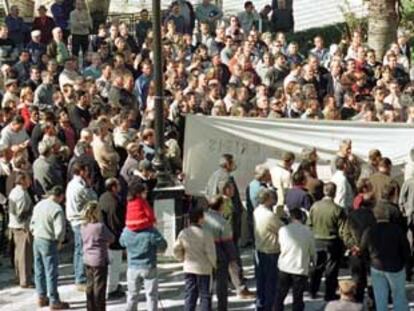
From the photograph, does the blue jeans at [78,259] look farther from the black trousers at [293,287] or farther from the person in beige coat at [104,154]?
the black trousers at [293,287]

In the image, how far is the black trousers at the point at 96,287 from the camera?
1573cm

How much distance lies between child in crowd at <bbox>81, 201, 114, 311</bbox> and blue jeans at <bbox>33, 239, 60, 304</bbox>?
601mm

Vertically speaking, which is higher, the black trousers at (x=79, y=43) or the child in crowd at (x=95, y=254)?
the black trousers at (x=79, y=43)

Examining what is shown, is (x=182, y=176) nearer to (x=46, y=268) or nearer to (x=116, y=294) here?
(x=116, y=294)

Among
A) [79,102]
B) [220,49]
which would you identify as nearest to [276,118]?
[79,102]

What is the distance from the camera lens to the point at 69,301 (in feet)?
55.5

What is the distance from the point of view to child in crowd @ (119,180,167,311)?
1559 cm

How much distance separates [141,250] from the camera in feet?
51.1

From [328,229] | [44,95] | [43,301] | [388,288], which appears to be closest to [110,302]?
[43,301]

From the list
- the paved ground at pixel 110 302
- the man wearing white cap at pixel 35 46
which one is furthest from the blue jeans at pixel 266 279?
the man wearing white cap at pixel 35 46

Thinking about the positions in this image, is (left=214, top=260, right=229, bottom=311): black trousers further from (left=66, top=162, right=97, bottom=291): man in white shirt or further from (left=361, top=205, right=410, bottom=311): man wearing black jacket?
(left=66, top=162, right=97, bottom=291): man in white shirt

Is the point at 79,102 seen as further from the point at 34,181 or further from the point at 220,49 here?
the point at 220,49

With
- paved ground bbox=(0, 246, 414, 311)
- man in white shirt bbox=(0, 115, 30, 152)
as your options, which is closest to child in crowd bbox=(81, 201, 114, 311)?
paved ground bbox=(0, 246, 414, 311)

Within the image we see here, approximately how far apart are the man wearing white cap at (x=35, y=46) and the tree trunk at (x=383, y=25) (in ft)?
23.8
